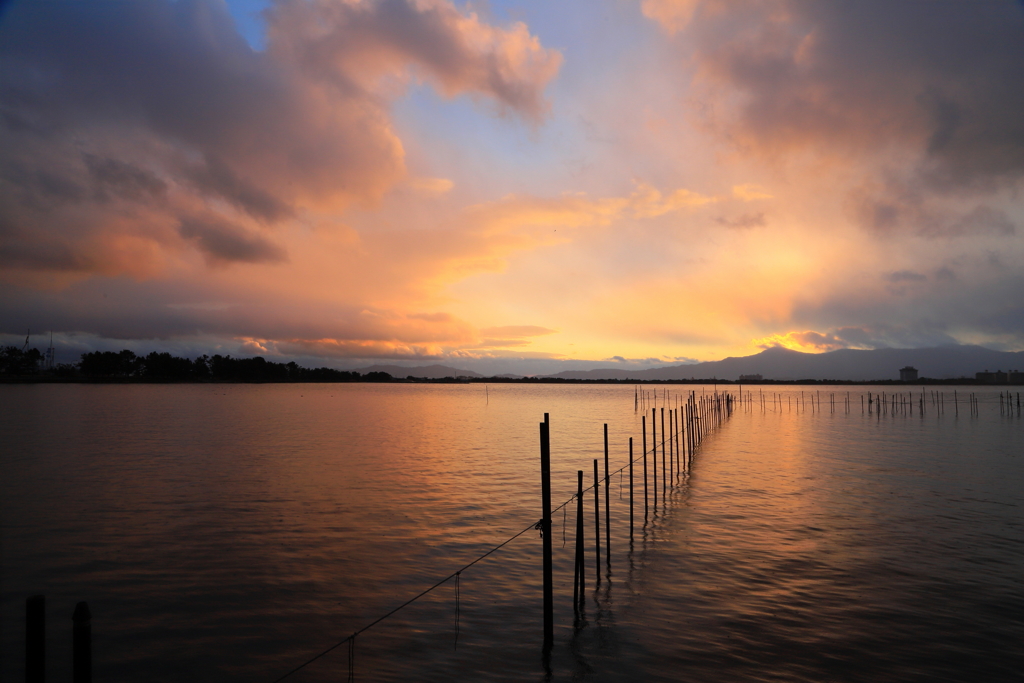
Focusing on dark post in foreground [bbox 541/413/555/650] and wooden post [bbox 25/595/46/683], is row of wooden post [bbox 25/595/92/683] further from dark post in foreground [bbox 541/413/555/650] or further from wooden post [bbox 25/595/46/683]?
dark post in foreground [bbox 541/413/555/650]

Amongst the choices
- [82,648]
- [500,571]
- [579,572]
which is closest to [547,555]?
[579,572]

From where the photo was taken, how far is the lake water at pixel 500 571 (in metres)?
10.1

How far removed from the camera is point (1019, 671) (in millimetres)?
9484

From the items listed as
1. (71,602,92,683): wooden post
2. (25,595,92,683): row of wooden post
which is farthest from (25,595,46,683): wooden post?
(71,602,92,683): wooden post

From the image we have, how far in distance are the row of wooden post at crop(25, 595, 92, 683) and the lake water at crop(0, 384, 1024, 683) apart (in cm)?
542

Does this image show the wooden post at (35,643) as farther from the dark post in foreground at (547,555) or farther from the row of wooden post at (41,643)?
the dark post in foreground at (547,555)

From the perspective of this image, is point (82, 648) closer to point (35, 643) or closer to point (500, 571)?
point (35, 643)

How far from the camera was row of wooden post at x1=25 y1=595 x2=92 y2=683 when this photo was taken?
14.8 ft

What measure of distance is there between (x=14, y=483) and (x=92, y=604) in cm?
1901

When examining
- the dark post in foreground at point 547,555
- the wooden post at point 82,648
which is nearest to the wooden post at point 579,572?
the dark post in foreground at point 547,555

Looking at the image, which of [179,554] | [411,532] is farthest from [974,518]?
[179,554]

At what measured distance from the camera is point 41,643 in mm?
4629

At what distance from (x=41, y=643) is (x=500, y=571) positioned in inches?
426

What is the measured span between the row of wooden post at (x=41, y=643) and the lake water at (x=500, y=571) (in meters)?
5.42
